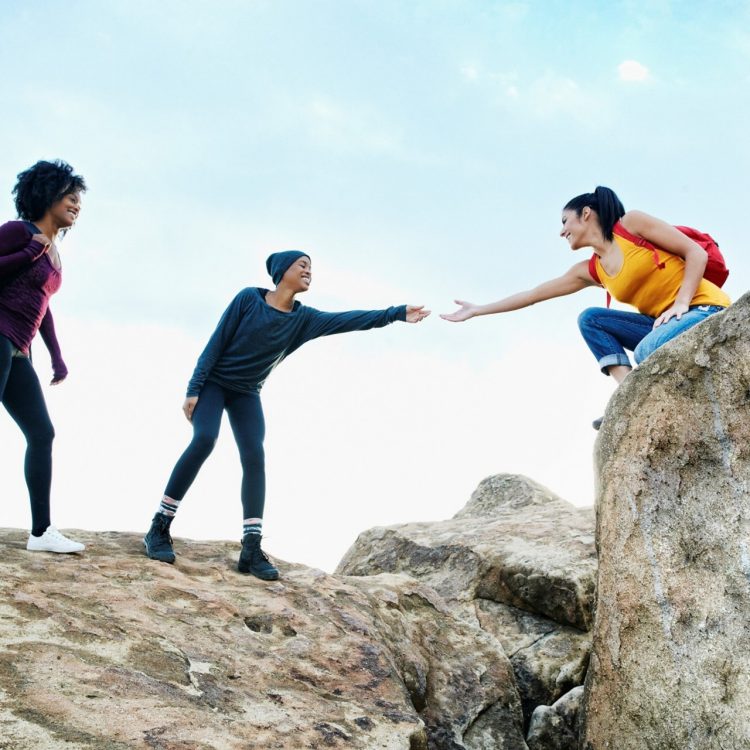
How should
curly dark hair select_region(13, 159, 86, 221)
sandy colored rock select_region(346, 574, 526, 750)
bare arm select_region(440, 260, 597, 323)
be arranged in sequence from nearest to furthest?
1. sandy colored rock select_region(346, 574, 526, 750)
2. curly dark hair select_region(13, 159, 86, 221)
3. bare arm select_region(440, 260, 597, 323)

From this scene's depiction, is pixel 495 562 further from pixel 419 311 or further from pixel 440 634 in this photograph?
pixel 419 311

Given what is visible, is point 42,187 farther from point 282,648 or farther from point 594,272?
point 594,272

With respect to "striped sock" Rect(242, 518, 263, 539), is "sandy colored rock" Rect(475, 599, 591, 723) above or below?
below

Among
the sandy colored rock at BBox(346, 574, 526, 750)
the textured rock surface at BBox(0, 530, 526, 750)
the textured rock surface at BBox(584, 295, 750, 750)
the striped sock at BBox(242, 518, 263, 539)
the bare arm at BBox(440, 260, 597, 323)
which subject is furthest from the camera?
the bare arm at BBox(440, 260, 597, 323)

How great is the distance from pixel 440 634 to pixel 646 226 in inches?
144

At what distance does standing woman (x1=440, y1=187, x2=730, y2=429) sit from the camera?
594 centimetres

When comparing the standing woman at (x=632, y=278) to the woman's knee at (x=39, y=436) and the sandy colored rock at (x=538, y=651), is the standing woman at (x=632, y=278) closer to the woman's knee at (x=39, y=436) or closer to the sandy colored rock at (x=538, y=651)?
the sandy colored rock at (x=538, y=651)

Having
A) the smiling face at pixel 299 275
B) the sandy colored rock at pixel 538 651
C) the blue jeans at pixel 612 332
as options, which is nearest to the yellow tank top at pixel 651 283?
the blue jeans at pixel 612 332

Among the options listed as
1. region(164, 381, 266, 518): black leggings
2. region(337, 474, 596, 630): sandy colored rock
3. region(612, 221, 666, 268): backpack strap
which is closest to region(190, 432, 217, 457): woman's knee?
region(164, 381, 266, 518): black leggings

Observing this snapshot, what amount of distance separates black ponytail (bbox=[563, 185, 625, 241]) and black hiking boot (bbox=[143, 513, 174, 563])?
4289 millimetres

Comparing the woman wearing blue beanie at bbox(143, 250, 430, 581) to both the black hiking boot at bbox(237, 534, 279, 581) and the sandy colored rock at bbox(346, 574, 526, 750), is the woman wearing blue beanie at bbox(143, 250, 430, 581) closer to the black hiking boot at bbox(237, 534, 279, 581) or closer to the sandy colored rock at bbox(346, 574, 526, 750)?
the black hiking boot at bbox(237, 534, 279, 581)

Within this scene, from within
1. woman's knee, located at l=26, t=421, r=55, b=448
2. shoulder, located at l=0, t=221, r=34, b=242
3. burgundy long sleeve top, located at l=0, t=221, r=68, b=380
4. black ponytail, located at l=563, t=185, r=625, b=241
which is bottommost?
woman's knee, located at l=26, t=421, r=55, b=448

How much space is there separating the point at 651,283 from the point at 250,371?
3.39 metres

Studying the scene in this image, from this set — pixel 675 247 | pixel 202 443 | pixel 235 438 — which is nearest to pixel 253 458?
pixel 235 438
